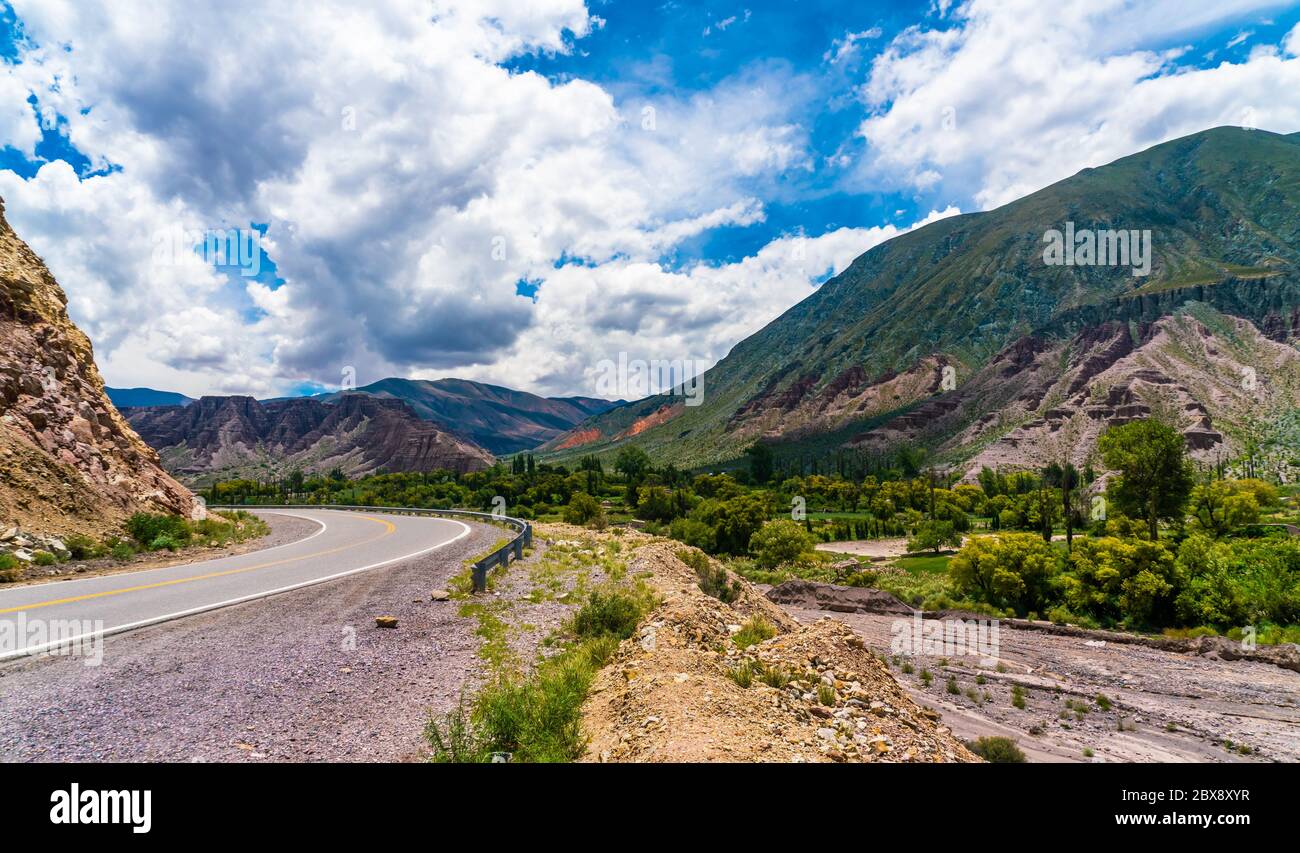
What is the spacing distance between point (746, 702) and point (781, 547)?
55.8 metres

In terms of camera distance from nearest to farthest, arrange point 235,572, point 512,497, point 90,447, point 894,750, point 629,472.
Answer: point 894,750
point 235,572
point 90,447
point 512,497
point 629,472

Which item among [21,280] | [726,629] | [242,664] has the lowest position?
[726,629]

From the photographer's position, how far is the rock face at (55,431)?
1712cm

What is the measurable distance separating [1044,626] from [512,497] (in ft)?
237

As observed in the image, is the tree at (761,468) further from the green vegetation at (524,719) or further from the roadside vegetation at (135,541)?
the green vegetation at (524,719)

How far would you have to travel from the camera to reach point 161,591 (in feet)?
39.3

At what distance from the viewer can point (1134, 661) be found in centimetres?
3067

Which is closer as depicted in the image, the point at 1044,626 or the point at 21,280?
the point at 21,280

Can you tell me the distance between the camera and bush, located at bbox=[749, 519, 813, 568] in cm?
6031

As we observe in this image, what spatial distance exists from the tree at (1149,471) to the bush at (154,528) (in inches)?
2932
